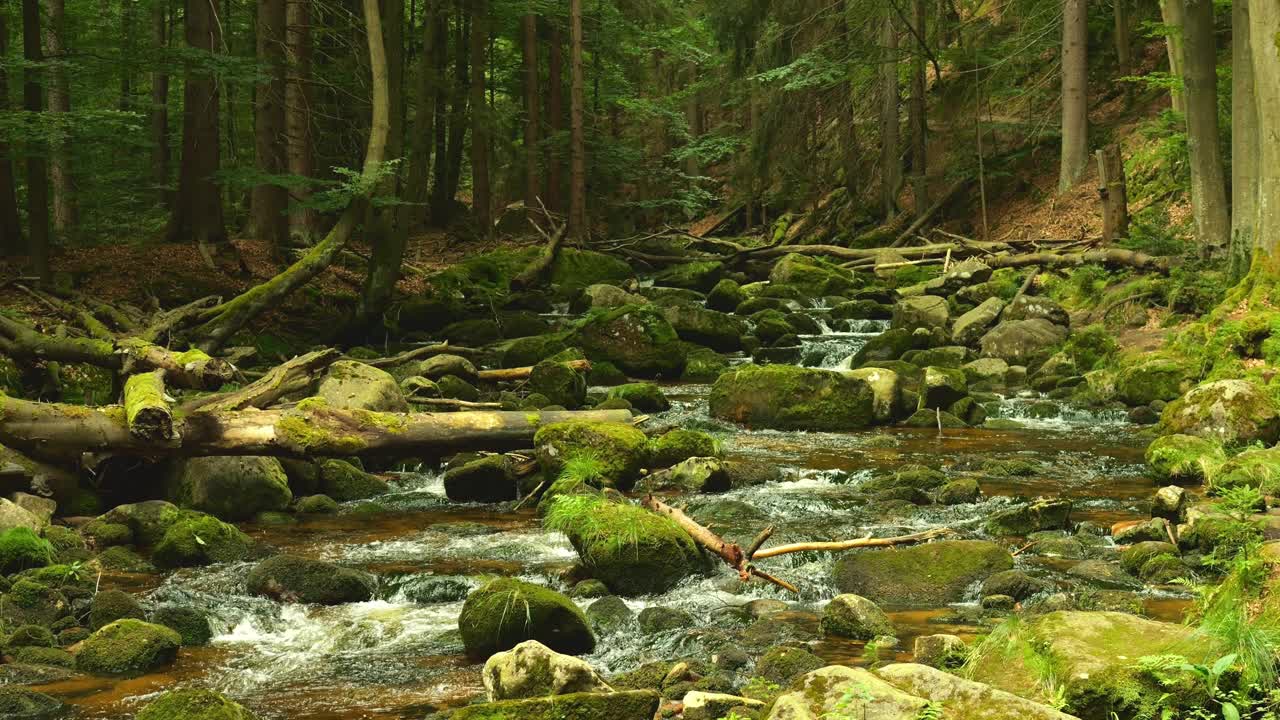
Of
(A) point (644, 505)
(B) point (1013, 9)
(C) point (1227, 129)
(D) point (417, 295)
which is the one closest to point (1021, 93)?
(B) point (1013, 9)

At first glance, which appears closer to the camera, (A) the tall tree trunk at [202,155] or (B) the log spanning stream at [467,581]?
(B) the log spanning stream at [467,581]

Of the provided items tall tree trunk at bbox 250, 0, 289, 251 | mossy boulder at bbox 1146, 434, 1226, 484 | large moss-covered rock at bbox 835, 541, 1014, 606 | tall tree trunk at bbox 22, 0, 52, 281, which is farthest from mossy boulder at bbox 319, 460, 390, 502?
tall tree trunk at bbox 250, 0, 289, 251

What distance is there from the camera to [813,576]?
7059 mm

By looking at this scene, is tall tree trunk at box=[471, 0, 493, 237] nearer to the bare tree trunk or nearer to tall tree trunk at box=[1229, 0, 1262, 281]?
the bare tree trunk

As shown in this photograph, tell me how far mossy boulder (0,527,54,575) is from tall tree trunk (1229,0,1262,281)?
1322 centimetres

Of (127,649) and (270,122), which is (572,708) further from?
(270,122)

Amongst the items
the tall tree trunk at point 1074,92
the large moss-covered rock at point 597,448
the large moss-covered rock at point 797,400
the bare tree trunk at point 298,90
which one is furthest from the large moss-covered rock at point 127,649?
the tall tree trunk at point 1074,92

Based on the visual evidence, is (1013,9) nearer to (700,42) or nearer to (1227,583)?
(700,42)

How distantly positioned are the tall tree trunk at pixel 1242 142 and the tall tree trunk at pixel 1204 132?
4.64ft

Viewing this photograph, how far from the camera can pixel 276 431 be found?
864 cm

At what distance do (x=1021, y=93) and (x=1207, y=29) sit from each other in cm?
1072

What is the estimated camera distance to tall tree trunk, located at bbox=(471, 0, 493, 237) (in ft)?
78.5

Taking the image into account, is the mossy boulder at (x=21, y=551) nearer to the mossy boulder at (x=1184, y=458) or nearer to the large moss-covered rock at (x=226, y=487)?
the large moss-covered rock at (x=226, y=487)

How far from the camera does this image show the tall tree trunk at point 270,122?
59.8ft
